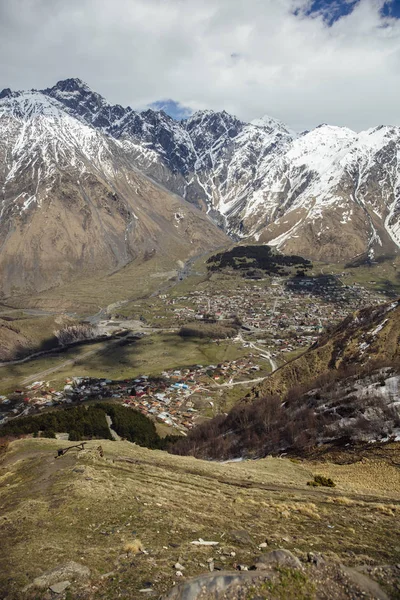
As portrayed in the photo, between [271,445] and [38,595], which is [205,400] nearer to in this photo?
[271,445]

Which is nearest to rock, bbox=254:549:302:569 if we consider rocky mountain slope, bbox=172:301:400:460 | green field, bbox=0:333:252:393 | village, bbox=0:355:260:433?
rocky mountain slope, bbox=172:301:400:460

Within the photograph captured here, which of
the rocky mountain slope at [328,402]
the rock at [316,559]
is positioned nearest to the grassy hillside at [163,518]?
the rock at [316,559]

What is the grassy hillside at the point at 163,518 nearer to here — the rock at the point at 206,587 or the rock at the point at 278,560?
the rock at the point at 278,560

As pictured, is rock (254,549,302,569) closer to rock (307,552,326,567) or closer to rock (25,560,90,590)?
rock (307,552,326,567)

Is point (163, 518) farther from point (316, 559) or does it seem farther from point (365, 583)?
point (365, 583)

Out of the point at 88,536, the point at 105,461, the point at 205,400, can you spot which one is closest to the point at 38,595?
the point at 88,536

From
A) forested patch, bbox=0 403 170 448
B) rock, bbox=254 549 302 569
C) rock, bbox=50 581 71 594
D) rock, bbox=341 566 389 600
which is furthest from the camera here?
forested patch, bbox=0 403 170 448

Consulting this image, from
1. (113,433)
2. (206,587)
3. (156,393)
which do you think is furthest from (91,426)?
(206,587)
